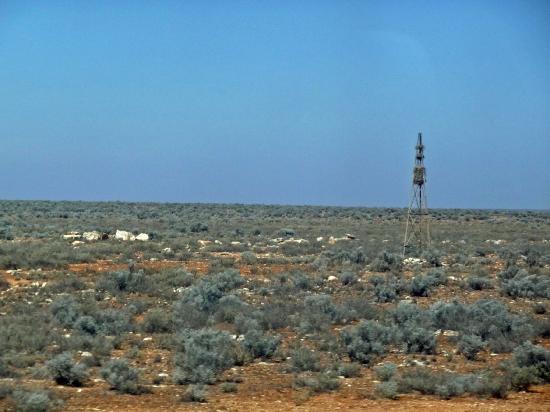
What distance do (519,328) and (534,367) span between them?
11.6ft

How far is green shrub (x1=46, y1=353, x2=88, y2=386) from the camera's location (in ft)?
37.6

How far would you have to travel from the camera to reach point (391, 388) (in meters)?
11.0

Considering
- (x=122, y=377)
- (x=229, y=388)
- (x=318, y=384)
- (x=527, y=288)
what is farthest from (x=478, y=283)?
(x=122, y=377)

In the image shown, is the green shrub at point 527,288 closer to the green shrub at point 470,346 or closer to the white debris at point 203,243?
the green shrub at point 470,346

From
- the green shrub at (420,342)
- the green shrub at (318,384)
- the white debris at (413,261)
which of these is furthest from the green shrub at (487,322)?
the white debris at (413,261)

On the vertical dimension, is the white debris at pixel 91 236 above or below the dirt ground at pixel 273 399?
above

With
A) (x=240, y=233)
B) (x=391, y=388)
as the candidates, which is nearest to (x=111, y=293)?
(x=391, y=388)

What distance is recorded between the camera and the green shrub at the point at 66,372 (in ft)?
37.6

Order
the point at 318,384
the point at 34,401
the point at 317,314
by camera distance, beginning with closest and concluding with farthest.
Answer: the point at 34,401 → the point at 318,384 → the point at 317,314

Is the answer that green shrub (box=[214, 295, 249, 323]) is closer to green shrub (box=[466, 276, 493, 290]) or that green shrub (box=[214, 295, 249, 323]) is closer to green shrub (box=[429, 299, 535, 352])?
green shrub (box=[429, 299, 535, 352])

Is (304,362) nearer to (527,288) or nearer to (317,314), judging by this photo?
(317,314)

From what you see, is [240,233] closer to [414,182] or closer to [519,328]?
[414,182]

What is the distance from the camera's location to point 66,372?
11492 mm

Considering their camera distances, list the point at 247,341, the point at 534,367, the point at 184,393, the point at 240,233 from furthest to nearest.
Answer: the point at 240,233 < the point at 247,341 < the point at 534,367 < the point at 184,393
